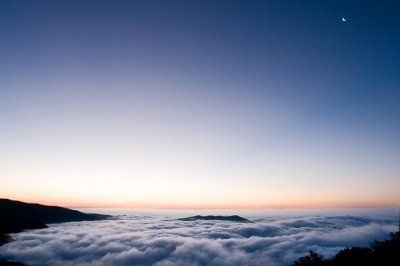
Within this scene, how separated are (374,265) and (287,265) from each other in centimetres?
15229

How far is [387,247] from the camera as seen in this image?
2655 inches

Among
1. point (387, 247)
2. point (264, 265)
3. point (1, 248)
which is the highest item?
point (387, 247)

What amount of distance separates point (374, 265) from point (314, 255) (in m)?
29.4

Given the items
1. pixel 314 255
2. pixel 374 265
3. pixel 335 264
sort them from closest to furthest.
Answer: pixel 374 265 < pixel 335 264 < pixel 314 255

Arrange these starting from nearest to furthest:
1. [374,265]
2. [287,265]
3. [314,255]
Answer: [374,265] → [314,255] → [287,265]

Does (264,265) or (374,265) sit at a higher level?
(374,265)

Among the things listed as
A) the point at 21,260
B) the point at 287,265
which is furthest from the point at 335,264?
the point at 21,260

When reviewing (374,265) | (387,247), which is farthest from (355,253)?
(374,265)

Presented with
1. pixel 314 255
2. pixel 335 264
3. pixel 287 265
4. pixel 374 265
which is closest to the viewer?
pixel 374 265

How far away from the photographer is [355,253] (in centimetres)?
7069

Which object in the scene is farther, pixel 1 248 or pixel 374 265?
pixel 1 248

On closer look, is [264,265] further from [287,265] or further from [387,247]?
[387,247]

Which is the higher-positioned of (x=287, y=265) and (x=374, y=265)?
(x=374, y=265)

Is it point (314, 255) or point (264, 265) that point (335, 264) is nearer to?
point (314, 255)
